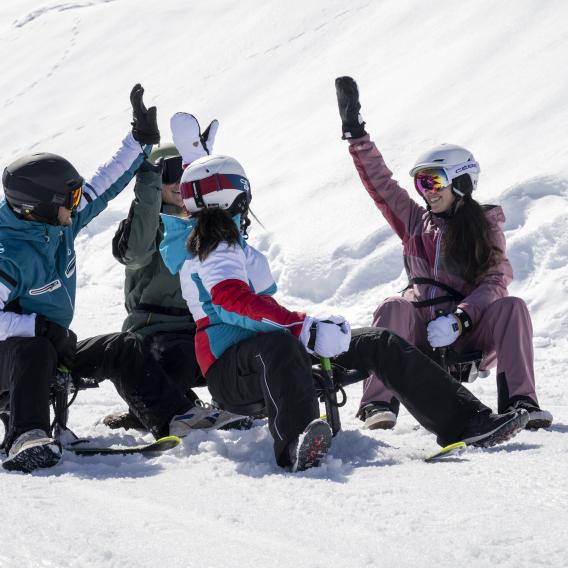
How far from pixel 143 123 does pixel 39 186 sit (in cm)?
106

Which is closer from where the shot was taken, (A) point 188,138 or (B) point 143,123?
(B) point 143,123

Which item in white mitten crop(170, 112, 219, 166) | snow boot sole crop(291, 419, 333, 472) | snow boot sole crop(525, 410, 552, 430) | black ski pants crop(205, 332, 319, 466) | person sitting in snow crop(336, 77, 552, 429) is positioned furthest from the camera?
white mitten crop(170, 112, 219, 166)

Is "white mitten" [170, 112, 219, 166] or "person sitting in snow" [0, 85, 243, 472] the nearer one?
"person sitting in snow" [0, 85, 243, 472]

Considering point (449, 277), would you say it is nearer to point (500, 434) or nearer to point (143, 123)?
point (500, 434)

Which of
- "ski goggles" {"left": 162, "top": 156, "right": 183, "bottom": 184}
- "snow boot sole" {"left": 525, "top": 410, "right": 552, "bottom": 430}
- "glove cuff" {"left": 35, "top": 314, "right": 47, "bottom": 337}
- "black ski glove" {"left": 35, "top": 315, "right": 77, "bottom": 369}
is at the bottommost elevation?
"snow boot sole" {"left": 525, "top": 410, "right": 552, "bottom": 430}

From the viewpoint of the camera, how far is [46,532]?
9.64 feet

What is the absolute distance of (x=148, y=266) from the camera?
559 centimetres

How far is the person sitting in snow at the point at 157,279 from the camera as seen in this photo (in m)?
5.28

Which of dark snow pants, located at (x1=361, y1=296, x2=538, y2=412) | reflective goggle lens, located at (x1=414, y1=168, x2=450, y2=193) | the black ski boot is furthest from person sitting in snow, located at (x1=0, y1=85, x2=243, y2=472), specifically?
reflective goggle lens, located at (x1=414, y1=168, x2=450, y2=193)

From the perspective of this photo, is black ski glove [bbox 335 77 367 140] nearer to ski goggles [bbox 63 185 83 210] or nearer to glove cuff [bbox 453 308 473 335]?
glove cuff [bbox 453 308 473 335]

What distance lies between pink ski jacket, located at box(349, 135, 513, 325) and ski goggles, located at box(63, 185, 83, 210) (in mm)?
1837

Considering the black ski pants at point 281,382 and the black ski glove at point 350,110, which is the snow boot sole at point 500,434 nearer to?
the black ski pants at point 281,382

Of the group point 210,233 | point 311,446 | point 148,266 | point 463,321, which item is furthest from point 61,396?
point 463,321

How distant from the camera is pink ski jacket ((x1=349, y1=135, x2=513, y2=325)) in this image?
5.31m
